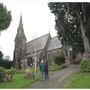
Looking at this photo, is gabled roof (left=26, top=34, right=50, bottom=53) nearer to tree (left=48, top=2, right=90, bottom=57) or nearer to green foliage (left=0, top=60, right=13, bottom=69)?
green foliage (left=0, top=60, right=13, bottom=69)

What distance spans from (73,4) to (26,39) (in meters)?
64.0

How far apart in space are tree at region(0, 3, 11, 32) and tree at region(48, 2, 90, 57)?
40.2 feet

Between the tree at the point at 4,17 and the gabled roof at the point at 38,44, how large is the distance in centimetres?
5842

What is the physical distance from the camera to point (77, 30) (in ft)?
155

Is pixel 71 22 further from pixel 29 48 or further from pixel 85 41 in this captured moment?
pixel 29 48

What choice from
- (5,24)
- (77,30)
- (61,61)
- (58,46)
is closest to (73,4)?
(77,30)

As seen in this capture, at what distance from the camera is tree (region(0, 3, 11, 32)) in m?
34.0

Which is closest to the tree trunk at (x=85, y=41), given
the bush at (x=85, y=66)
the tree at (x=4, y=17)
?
the bush at (x=85, y=66)

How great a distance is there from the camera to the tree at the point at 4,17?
3400 centimetres

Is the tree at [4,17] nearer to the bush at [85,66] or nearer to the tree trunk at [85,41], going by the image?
the bush at [85,66]

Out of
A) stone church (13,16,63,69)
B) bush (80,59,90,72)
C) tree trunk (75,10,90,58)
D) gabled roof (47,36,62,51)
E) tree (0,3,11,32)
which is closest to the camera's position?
tree (0,3,11,32)

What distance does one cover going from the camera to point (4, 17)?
112 feet

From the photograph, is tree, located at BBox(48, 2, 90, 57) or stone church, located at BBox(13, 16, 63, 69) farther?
stone church, located at BBox(13, 16, 63, 69)

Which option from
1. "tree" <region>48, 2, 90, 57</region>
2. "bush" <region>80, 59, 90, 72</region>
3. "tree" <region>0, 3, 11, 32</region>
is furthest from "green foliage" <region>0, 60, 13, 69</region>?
"tree" <region>0, 3, 11, 32</region>
